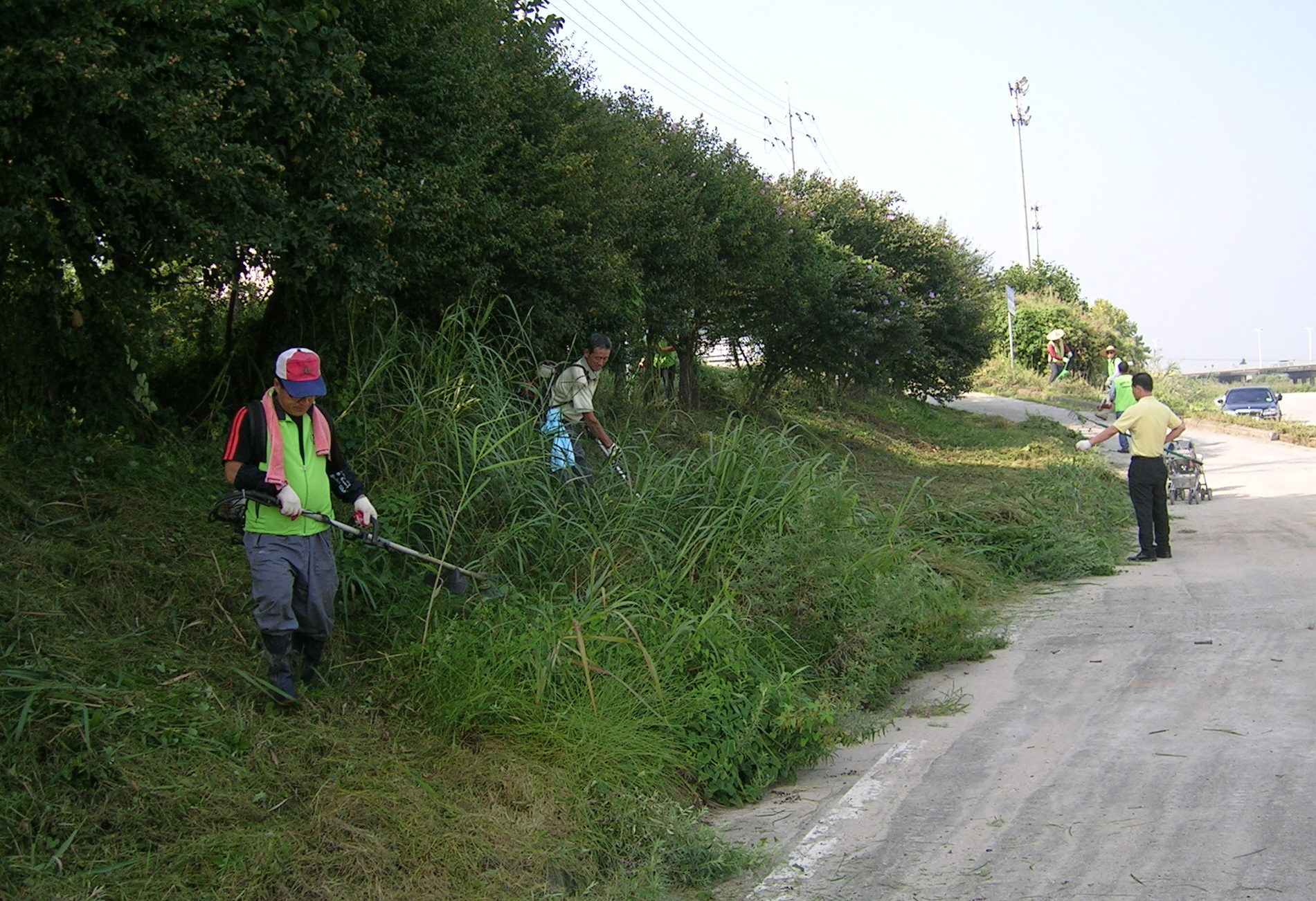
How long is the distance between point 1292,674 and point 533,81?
7046mm

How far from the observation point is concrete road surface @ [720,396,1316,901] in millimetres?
4277

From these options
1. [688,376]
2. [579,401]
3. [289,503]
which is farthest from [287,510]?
[688,376]

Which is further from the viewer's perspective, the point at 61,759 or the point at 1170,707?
the point at 1170,707

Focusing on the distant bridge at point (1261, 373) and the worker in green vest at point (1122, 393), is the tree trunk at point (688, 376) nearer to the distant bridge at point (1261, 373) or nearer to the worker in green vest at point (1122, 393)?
the worker in green vest at point (1122, 393)

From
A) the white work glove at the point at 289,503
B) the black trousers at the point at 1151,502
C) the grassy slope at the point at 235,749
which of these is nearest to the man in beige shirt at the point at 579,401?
the grassy slope at the point at 235,749

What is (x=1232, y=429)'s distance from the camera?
88.4ft

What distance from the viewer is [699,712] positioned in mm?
5652

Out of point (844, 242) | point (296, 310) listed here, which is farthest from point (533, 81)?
point (844, 242)

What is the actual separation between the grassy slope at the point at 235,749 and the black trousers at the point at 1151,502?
4175 mm

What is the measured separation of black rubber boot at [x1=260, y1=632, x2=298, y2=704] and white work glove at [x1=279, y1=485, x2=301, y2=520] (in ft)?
1.88

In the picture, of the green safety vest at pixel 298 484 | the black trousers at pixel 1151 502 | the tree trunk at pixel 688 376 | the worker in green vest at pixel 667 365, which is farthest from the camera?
the tree trunk at pixel 688 376

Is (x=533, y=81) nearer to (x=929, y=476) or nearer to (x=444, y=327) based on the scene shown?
(x=444, y=327)

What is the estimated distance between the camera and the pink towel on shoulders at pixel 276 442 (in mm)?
5305

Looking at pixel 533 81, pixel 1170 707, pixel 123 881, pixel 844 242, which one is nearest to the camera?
pixel 123 881
